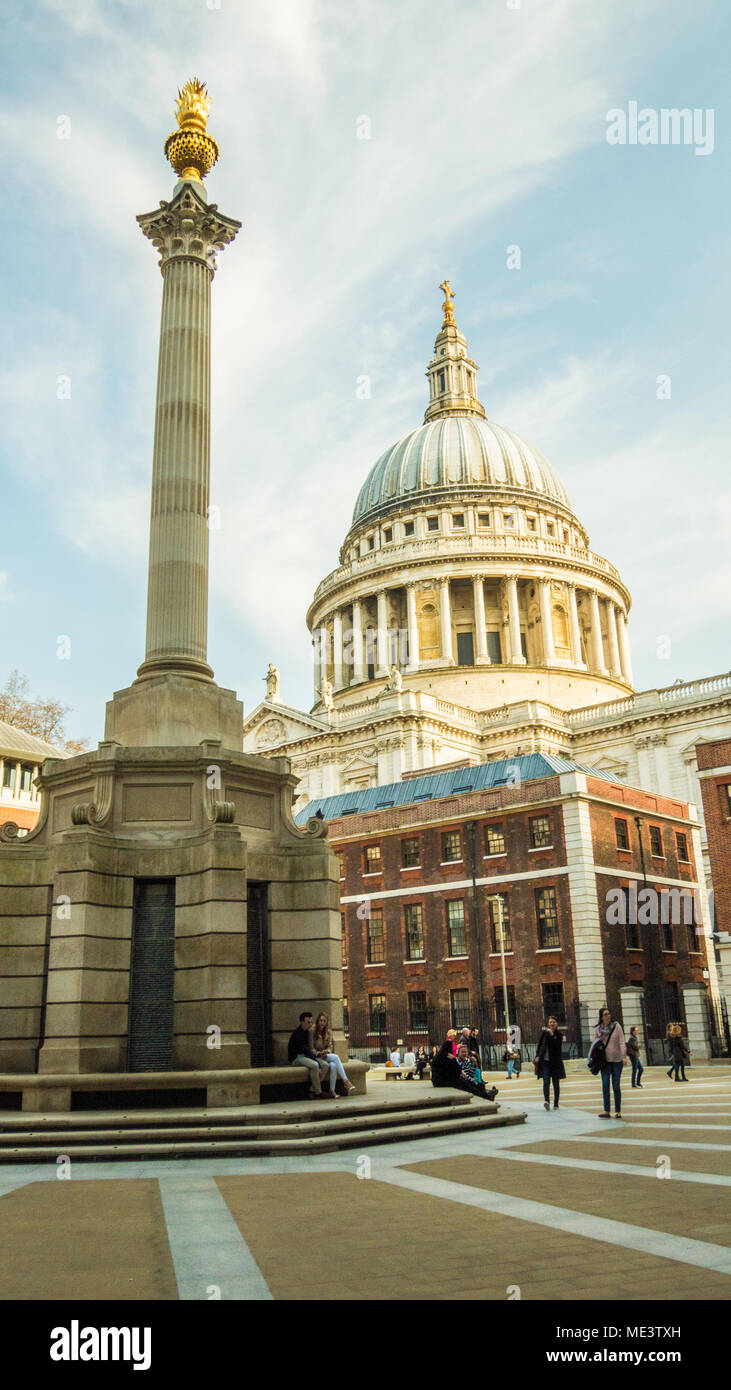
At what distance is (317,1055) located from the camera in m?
15.9

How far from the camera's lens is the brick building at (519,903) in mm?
43562

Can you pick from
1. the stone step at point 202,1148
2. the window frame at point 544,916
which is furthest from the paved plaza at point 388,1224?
the window frame at point 544,916

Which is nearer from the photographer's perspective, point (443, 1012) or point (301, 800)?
point (443, 1012)

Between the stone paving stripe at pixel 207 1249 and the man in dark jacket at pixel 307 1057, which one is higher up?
the man in dark jacket at pixel 307 1057

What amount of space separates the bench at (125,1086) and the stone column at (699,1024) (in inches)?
1052

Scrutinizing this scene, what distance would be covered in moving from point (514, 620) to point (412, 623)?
9.03 m

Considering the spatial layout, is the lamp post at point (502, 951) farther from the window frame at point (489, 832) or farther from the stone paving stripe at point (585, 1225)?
the stone paving stripe at point (585, 1225)

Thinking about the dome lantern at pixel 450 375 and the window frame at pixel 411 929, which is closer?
the window frame at pixel 411 929

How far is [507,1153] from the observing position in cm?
1308

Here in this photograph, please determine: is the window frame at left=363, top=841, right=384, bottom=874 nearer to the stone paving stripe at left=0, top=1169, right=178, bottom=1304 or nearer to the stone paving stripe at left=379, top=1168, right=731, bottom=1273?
the stone paving stripe at left=379, top=1168, right=731, bottom=1273

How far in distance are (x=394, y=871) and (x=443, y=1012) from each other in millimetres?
6821

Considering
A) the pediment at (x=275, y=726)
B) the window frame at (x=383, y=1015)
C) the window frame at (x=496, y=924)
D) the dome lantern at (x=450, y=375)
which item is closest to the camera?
the window frame at (x=496, y=924)
